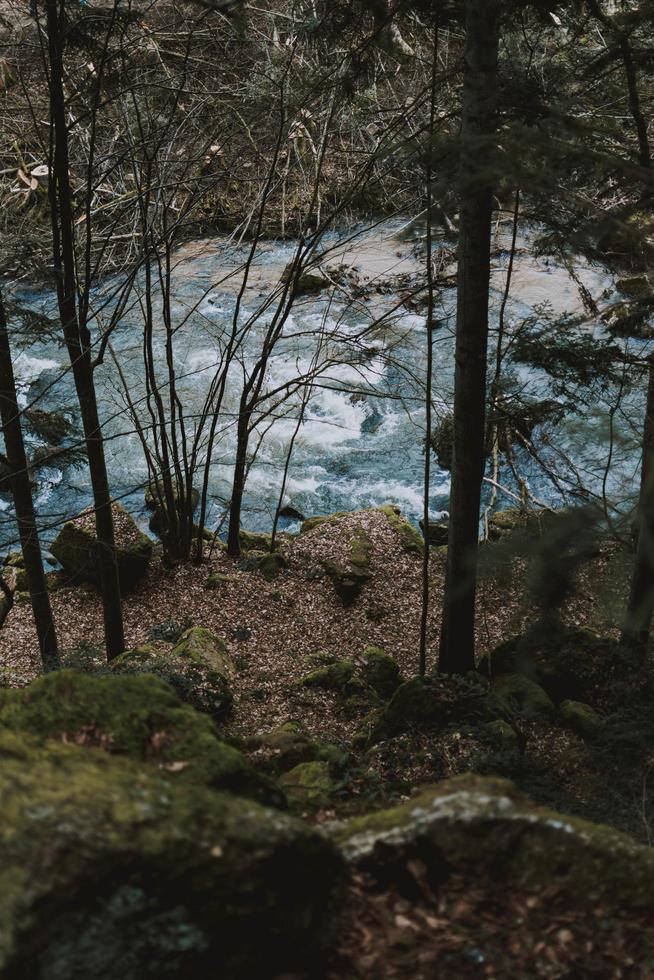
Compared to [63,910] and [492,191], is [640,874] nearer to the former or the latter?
[63,910]

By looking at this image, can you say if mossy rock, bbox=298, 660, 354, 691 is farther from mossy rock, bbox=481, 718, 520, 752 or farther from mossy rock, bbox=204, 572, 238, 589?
mossy rock, bbox=204, 572, 238, 589

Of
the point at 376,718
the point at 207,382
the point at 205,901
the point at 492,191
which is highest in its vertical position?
the point at 492,191

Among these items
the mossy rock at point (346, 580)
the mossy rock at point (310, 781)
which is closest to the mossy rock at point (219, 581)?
the mossy rock at point (346, 580)

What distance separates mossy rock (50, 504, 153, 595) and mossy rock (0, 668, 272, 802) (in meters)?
7.09

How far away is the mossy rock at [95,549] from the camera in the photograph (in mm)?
10258

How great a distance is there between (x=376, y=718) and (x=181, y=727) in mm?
4164

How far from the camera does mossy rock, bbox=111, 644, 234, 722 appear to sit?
6.95 metres

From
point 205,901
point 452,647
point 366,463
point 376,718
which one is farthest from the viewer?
point 366,463

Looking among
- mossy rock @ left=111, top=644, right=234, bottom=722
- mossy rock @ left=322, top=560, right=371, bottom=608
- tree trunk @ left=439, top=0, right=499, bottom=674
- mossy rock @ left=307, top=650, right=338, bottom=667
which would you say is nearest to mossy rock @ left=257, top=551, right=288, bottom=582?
mossy rock @ left=322, top=560, right=371, bottom=608

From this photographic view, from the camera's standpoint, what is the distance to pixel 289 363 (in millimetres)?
14617

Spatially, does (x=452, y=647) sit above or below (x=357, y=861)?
below

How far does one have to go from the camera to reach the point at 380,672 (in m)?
7.95

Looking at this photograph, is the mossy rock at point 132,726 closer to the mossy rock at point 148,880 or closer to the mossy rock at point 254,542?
the mossy rock at point 148,880

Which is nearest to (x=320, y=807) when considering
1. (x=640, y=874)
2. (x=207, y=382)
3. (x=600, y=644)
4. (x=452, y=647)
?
(x=640, y=874)
